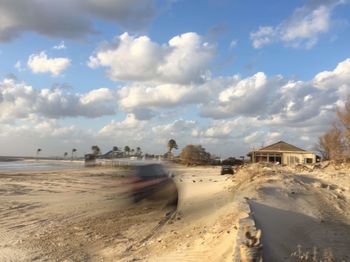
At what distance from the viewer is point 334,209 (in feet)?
48.2

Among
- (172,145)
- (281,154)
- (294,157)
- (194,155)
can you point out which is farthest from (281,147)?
(172,145)

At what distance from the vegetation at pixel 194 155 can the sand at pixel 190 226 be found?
54.5 m

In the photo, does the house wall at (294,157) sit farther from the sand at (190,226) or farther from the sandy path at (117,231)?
the sandy path at (117,231)

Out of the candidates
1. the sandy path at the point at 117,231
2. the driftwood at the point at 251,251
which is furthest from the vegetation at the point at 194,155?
the driftwood at the point at 251,251

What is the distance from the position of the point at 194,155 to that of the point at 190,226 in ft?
206

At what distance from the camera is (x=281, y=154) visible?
63812 millimetres

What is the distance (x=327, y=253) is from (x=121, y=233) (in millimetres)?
6114

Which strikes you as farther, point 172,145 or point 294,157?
point 172,145

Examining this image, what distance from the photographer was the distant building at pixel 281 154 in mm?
62109

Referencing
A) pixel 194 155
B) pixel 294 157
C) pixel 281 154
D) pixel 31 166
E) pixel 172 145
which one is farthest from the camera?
pixel 172 145

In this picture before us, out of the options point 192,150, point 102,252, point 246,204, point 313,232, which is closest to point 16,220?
point 102,252

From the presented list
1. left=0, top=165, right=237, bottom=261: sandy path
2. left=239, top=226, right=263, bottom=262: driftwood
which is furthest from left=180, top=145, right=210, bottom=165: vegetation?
left=239, top=226, right=263, bottom=262: driftwood

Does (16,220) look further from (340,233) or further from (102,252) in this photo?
(340,233)

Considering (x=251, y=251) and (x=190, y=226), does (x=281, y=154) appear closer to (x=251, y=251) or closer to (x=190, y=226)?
(x=190, y=226)
